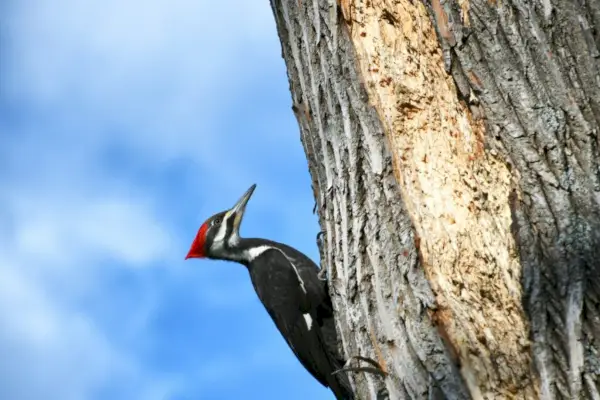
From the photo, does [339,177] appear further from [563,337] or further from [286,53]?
[563,337]

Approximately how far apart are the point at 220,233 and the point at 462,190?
301 cm

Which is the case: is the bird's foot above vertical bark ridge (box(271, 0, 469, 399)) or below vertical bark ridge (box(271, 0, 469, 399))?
below

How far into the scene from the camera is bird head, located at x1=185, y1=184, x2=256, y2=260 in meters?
4.99

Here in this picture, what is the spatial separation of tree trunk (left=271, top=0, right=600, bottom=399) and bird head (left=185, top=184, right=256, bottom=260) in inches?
94.8

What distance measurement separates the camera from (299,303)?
4195 mm

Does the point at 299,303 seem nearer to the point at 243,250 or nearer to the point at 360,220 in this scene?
the point at 243,250

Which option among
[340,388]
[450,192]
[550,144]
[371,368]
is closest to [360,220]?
[450,192]

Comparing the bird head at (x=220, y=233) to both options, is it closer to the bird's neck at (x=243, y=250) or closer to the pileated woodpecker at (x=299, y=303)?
the bird's neck at (x=243, y=250)

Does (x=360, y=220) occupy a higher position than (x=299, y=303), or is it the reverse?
(x=299, y=303)

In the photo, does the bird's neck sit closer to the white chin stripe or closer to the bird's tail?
the white chin stripe

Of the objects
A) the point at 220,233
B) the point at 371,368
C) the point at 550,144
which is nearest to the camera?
the point at 550,144

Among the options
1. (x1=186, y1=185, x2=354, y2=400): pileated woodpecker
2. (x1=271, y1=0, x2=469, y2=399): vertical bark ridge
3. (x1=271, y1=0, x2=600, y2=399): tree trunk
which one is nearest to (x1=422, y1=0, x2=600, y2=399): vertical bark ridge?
(x1=271, y1=0, x2=600, y2=399): tree trunk

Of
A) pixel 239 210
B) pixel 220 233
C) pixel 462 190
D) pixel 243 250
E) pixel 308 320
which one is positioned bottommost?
pixel 462 190

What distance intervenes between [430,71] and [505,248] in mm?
628
